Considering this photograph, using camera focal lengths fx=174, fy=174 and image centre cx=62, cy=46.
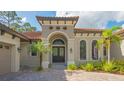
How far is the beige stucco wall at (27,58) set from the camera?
20453mm

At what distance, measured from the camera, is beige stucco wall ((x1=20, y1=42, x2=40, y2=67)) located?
20453 millimetres

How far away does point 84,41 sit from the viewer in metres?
20.8

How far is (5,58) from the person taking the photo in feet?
48.0

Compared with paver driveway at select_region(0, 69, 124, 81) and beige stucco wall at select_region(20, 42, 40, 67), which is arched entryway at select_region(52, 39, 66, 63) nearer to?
beige stucco wall at select_region(20, 42, 40, 67)

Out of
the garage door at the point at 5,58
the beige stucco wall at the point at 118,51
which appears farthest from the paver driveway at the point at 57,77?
the beige stucco wall at the point at 118,51

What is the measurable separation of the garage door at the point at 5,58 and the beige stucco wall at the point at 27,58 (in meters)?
4.79

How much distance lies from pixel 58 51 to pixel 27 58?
389cm

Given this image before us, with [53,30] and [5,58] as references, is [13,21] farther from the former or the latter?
[5,58]

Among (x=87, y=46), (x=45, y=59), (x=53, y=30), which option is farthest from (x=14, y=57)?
(x=87, y=46)

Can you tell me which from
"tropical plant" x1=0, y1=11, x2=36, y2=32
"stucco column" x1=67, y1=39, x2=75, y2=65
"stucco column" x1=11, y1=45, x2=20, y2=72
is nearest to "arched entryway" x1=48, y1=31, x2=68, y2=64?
"stucco column" x1=67, y1=39, x2=75, y2=65

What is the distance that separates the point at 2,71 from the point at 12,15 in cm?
2430

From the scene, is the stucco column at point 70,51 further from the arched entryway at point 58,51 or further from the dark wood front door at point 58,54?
the dark wood front door at point 58,54
